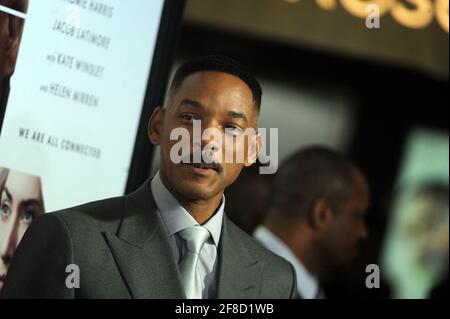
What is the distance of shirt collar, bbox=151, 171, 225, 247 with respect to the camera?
1.12 metres

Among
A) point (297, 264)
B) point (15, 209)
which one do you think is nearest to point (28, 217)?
point (15, 209)

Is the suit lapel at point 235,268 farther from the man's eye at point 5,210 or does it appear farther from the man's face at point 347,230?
the man's face at point 347,230

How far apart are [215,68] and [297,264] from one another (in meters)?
0.91

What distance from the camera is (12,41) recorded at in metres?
1.16

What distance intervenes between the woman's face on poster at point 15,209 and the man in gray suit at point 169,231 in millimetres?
66

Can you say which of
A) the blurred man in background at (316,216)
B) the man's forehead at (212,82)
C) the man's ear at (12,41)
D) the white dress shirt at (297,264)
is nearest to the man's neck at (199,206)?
the man's forehead at (212,82)

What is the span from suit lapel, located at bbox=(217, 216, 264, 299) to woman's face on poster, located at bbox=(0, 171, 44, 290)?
234 millimetres

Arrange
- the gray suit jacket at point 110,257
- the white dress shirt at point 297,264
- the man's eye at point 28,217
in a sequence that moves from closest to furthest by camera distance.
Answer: the gray suit jacket at point 110,257
the man's eye at point 28,217
the white dress shirt at point 297,264

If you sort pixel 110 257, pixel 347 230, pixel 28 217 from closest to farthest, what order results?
pixel 110 257 → pixel 28 217 → pixel 347 230

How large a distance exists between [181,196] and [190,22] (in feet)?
10.2

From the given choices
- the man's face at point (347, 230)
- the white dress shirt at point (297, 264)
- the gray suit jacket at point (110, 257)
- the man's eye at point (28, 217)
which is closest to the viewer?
the gray suit jacket at point (110, 257)

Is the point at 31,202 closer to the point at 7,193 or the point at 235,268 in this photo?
the point at 7,193

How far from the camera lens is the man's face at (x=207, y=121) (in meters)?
1.11

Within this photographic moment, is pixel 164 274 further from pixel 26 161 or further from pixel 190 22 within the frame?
pixel 190 22
